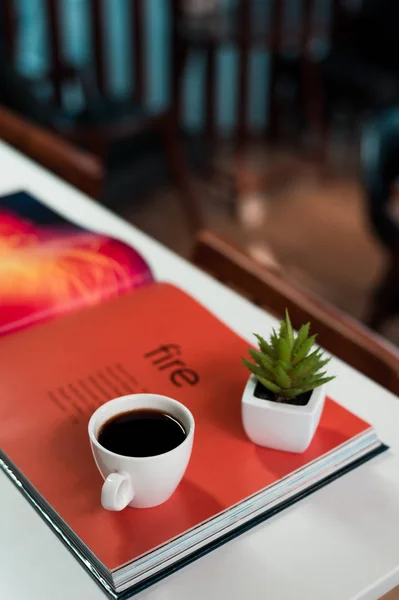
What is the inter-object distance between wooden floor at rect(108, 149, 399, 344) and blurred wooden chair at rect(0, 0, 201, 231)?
Answer: 0.46 feet

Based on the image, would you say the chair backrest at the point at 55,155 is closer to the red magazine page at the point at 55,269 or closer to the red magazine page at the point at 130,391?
the red magazine page at the point at 55,269

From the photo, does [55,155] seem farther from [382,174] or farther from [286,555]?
[286,555]

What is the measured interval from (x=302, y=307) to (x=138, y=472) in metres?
0.39

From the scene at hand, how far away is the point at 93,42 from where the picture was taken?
9.89ft

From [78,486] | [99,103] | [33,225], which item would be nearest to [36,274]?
[33,225]

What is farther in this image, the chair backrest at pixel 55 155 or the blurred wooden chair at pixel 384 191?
the blurred wooden chair at pixel 384 191

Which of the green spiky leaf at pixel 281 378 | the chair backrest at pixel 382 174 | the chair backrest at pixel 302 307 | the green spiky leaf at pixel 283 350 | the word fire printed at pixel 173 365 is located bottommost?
the chair backrest at pixel 382 174

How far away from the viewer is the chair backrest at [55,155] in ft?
4.33

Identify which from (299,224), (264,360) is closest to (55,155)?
(264,360)

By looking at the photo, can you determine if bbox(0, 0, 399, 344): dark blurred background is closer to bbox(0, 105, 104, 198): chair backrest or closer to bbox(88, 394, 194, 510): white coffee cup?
bbox(0, 105, 104, 198): chair backrest

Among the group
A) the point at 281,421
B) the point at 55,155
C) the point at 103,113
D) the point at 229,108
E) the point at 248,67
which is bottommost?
the point at 229,108

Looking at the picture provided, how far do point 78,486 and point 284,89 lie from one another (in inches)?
125

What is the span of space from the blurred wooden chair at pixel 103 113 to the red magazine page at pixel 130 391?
5.47 feet

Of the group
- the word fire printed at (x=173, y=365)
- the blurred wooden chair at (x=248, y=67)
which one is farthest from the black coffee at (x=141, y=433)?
the blurred wooden chair at (x=248, y=67)
